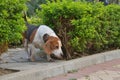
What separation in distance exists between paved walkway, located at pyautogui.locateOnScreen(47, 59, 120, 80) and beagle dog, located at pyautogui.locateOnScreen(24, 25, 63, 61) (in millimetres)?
677

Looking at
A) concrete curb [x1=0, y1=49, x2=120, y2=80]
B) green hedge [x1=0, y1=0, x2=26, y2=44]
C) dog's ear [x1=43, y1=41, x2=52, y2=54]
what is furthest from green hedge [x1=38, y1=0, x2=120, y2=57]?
green hedge [x1=0, y1=0, x2=26, y2=44]

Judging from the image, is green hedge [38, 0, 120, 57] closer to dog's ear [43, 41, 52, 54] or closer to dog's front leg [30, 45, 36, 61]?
dog's front leg [30, 45, 36, 61]

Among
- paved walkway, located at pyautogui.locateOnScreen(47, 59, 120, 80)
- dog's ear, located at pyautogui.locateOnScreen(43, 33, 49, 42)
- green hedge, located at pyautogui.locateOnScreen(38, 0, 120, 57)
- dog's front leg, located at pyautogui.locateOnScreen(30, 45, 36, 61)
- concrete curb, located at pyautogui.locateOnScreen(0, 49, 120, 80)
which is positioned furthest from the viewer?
green hedge, located at pyautogui.locateOnScreen(38, 0, 120, 57)

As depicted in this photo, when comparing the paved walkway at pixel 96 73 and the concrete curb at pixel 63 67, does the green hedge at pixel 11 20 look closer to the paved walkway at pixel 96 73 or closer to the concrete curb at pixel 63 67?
the concrete curb at pixel 63 67

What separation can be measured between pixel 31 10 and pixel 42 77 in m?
10.7

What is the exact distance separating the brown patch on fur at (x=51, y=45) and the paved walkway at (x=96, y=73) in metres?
0.70

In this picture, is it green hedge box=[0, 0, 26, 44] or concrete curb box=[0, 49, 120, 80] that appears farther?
concrete curb box=[0, 49, 120, 80]

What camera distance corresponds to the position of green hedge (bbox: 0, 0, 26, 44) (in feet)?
24.2

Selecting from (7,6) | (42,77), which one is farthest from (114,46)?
(7,6)

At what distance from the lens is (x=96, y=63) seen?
9.65 metres

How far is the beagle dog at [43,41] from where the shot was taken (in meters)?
8.74

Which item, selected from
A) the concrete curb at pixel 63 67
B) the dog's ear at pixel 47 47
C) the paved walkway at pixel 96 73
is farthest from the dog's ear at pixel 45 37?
the paved walkway at pixel 96 73

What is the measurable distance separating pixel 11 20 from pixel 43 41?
162 cm

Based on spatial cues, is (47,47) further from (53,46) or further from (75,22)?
(75,22)
